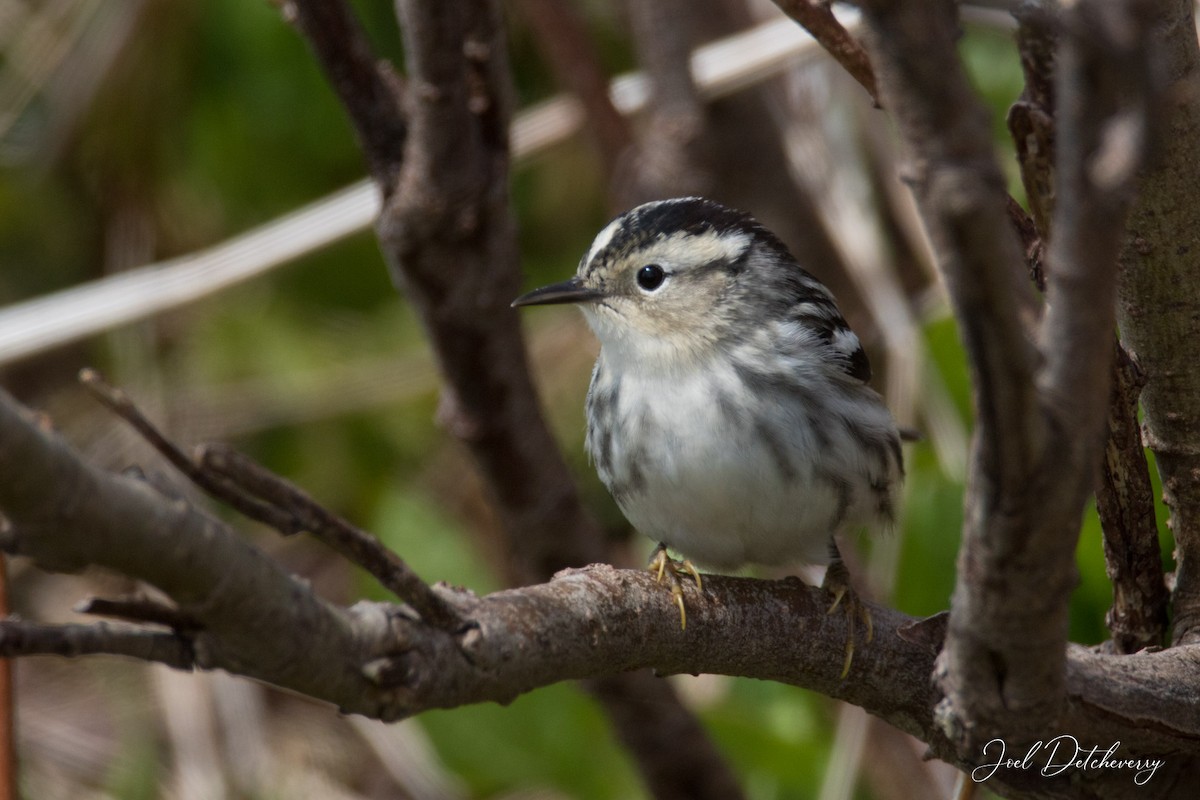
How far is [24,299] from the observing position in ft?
14.8

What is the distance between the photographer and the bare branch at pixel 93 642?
93 centimetres

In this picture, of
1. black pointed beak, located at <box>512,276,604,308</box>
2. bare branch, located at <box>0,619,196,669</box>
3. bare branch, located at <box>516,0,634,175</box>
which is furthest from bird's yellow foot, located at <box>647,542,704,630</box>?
bare branch, located at <box>516,0,634,175</box>

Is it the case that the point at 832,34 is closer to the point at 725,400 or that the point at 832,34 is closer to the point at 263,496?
the point at 725,400

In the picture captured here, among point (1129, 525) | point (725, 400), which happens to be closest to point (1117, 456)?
point (1129, 525)

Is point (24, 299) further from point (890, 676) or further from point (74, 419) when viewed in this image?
point (890, 676)

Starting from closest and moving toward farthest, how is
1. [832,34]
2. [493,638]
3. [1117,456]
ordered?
[493,638] < [832,34] < [1117,456]

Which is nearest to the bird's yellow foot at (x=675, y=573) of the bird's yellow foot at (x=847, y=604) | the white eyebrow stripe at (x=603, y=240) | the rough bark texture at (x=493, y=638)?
the rough bark texture at (x=493, y=638)

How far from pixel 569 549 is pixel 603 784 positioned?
2.83 ft

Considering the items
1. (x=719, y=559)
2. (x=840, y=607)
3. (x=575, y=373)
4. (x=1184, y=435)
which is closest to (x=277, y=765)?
(x=575, y=373)

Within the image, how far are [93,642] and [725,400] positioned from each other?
136cm

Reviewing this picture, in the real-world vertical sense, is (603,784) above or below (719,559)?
below

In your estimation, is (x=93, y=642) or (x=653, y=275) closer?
(x=93, y=642)

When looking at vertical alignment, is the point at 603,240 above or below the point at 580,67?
below

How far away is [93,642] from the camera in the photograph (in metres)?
0.96
